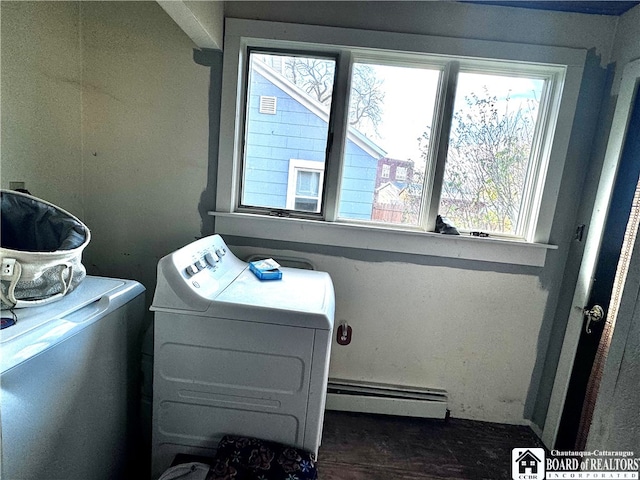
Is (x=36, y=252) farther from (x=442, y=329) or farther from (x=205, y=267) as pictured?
(x=442, y=329)

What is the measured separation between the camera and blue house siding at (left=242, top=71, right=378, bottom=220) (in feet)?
5.53

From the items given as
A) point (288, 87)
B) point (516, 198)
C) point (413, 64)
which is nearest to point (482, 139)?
point (516, 198)

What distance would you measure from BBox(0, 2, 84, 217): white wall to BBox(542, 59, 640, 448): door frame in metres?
2.45

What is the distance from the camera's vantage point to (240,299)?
1.13 meters

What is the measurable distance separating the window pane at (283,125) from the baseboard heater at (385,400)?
98 centimetres

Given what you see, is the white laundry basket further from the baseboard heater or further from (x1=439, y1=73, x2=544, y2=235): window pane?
(x1=439, y1=73, x2=544, y2=235): window pane

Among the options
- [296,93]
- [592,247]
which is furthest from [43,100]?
[592,247]

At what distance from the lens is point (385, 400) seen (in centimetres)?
176

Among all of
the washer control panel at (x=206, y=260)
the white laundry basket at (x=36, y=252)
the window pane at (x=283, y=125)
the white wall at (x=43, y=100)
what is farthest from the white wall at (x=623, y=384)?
the white wall at (x=43, y=100)

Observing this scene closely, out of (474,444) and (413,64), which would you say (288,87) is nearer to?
(413,64)

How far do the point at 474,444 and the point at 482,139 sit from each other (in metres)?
1.52

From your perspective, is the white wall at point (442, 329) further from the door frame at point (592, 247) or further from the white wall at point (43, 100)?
the white wall at point (43, 100)

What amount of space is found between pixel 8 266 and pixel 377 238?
1.38 m

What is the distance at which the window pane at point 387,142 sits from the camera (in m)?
1.67
